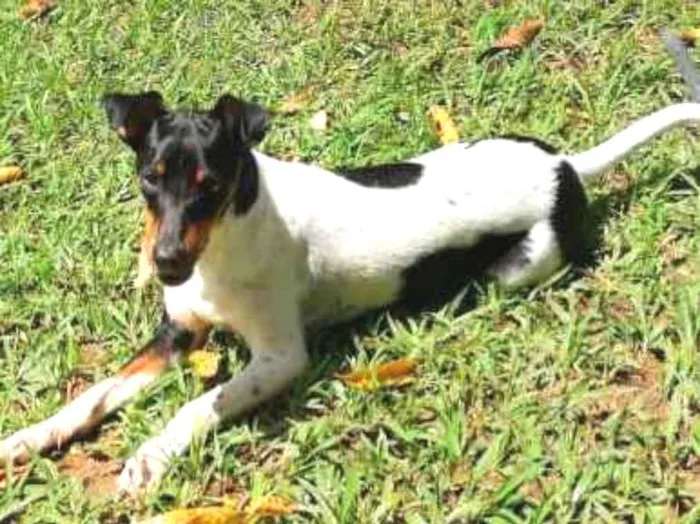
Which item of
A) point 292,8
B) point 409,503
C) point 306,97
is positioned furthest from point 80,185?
point 409,503

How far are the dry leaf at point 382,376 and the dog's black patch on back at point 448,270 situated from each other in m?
0.38

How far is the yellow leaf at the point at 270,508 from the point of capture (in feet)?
13.4

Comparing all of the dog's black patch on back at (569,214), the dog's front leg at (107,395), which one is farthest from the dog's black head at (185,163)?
the dog's black patch on back at (569,214)

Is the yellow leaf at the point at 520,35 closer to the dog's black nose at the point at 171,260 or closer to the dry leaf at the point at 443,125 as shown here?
the dry leaf at the point at 443,125

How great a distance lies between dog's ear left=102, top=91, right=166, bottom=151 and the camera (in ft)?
14.1

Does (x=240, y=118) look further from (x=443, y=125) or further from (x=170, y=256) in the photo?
(x=443, y=125)

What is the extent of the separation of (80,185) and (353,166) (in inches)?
48.2

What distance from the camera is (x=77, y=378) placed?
4891 millimetres

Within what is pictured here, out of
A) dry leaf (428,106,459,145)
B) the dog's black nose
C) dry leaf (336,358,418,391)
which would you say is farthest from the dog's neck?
dry leaf (428,106,459,145)

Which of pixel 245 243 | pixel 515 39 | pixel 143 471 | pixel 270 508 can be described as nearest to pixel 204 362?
pixel 245 243

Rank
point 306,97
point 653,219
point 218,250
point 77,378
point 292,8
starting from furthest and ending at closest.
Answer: point 292,8 → point 306,97 → point 653,219 → point 77,378 → point 218,250

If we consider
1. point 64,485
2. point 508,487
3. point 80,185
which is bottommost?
point 508,487

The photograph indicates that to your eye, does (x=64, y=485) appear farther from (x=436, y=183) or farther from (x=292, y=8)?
(x=292, y=8)

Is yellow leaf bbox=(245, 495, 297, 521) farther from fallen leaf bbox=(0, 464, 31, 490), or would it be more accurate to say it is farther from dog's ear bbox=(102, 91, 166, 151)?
dog's ear bbox=(102, 91, 166, 151)
